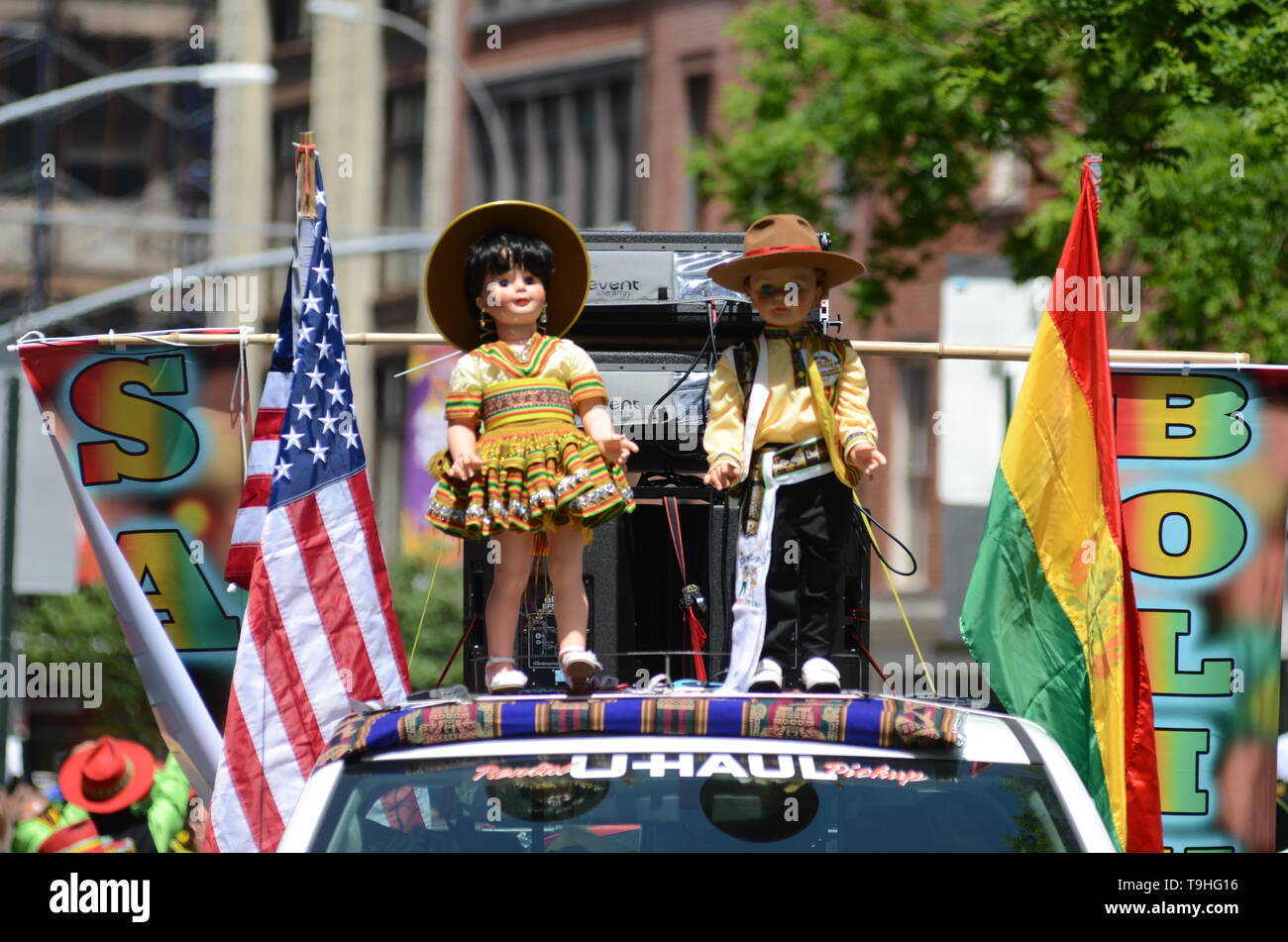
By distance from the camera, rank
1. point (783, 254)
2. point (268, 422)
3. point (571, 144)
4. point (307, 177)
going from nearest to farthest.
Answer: point (783, 254), point (307, 177), point (268, 422), point (571, 144)

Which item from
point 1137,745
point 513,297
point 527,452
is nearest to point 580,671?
point 527,452

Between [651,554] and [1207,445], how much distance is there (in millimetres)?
1949

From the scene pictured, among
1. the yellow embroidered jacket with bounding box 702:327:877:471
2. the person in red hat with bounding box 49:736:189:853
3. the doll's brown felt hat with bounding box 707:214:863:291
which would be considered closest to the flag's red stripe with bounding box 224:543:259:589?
the yellow embroidered jacket with bounding box 702:327:877:471

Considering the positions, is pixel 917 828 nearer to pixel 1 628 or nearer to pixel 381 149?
pixel 1 628

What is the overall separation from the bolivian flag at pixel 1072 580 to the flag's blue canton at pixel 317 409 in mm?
1900

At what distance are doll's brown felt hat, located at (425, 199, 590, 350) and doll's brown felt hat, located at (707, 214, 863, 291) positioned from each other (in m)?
0.43

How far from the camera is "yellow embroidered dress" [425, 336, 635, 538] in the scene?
567cm

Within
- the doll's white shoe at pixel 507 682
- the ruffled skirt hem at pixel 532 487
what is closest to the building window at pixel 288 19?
the ruffled skirt hem at pixel 532 487

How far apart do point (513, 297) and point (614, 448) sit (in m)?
0.58

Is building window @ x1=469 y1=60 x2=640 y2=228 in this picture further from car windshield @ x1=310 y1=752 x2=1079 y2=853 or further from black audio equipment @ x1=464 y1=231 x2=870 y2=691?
car windshield @ x1=310 y1=752 x2=1079 y2=853

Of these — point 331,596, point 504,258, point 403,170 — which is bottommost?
point 331,596

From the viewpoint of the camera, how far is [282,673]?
5871 mm

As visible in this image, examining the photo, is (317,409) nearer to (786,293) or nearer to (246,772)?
(246,772)
